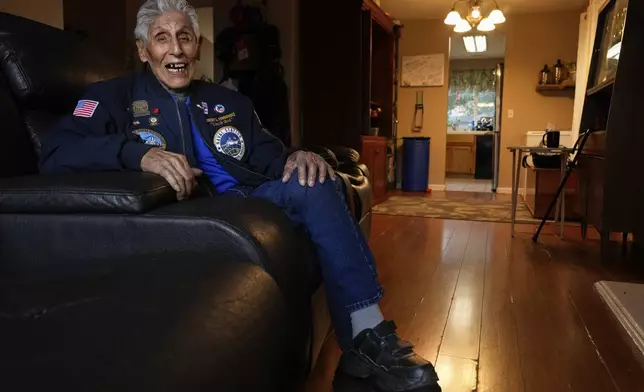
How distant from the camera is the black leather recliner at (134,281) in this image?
530 mm

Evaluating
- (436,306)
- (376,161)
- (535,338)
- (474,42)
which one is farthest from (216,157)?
(474,42)

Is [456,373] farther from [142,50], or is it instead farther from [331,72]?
[331,72]

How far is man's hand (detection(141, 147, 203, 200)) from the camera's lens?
1.09 metres

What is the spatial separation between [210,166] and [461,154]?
8767mm

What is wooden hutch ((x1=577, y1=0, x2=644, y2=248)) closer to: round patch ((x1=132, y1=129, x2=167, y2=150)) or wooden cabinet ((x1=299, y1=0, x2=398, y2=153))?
round patch ((x1=132, y1=129, x2=167, y2=150))

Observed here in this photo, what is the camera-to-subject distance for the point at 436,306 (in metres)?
1.95

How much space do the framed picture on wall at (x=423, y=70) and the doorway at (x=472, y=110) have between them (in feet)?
4.93

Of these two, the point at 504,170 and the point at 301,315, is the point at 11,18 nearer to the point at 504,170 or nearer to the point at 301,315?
the point at 301,315

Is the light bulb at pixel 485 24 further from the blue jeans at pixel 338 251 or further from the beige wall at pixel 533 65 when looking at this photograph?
the blue jeans at pixel 338 251

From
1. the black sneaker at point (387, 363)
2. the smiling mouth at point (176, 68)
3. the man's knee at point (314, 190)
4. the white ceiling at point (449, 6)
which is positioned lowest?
the black sneaker at point (387, 363)

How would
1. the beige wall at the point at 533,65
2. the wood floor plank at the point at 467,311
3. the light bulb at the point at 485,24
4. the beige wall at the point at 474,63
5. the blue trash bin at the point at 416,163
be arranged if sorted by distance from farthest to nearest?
the beige wall at the point at 474,63 → the blue trash bin at the point at 416,163 → the beige wall at the point at 533,65 → the light bulb at the point at 485,24 → the wood floor plank at the point at 467,311

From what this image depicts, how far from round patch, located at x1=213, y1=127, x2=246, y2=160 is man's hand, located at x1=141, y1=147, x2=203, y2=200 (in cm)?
29

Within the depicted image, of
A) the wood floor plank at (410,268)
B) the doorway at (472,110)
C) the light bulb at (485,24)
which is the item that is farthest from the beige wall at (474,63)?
the wood floor plank at (410,268)

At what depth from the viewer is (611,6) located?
10.7 ft
